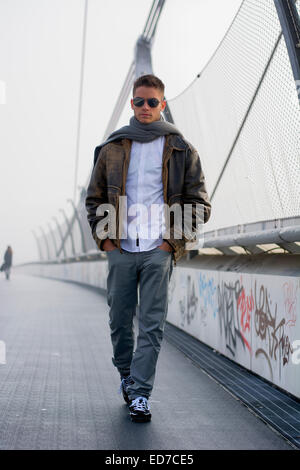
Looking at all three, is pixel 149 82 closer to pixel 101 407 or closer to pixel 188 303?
pixel 101 407

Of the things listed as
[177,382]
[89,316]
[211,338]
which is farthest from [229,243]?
[89,316]

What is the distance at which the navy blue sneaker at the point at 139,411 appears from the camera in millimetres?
4270

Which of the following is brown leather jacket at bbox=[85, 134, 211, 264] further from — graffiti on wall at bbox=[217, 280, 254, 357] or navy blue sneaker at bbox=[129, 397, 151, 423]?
graffiti on wall at bbox=[217, 280, 254, 357]

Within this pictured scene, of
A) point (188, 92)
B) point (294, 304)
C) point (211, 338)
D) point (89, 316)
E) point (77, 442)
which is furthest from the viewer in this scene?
point (89, 316)

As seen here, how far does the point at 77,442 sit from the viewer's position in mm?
3721

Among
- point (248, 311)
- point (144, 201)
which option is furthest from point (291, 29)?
point (248, 311)

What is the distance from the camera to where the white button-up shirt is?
4414mm

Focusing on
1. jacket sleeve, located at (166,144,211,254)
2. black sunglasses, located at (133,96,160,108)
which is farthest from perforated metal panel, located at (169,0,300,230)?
black sunglasses, located at (133,96,160,108)

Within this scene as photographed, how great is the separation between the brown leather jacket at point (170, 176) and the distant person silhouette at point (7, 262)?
32169mm

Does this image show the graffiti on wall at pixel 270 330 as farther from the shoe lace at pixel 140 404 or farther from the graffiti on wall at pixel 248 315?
the shoe lace at pixel 140 404

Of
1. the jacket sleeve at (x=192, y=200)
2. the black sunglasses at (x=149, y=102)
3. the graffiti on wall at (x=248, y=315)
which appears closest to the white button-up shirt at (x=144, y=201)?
the jacket sleeve at (x=192, y=200)

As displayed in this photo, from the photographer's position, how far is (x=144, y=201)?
443 cm
